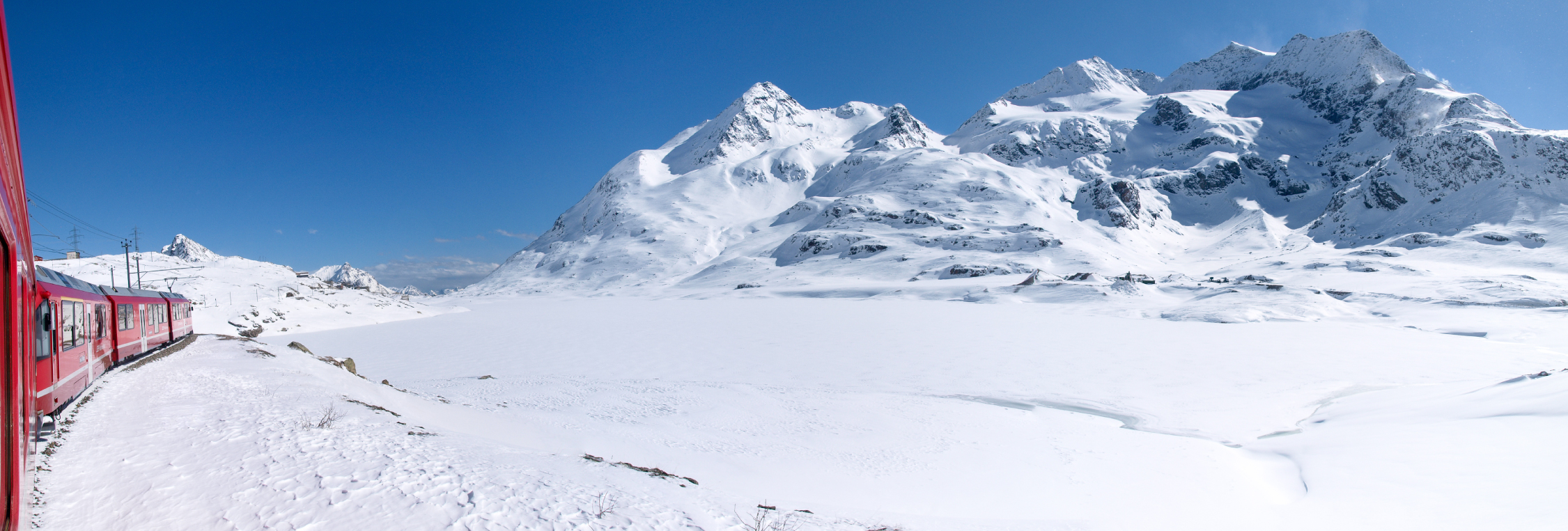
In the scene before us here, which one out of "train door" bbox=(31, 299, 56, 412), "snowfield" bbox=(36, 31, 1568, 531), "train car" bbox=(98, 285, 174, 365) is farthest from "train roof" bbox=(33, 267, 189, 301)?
"snowfield" bbox=(36, 31, 1568, 531)

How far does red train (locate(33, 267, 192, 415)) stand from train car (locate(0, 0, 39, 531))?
1.47 meters

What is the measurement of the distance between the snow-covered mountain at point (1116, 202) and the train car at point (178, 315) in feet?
230

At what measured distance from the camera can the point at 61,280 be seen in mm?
9414

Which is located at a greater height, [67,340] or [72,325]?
[72,325]

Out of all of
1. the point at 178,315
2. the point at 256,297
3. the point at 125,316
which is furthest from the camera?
the point at 256,297

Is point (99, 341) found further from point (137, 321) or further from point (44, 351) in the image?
point (44, 351)

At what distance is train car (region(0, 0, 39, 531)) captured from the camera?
3203mm

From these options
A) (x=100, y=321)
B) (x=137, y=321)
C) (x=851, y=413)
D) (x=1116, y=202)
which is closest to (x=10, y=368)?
(x=100, y=321)

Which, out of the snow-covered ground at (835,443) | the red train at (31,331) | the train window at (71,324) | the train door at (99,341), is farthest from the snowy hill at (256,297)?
the train window at (71,324)

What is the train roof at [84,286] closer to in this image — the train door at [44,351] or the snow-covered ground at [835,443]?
the train door at [44,351]

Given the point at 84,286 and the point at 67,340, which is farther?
the point at 84,286

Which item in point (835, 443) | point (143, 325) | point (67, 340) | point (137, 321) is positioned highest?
point (137, 321)

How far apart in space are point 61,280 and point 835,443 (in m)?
13.6

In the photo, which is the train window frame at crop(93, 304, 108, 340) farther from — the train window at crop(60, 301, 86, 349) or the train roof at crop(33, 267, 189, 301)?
the train window at crop(60, 301, 86, 349)
